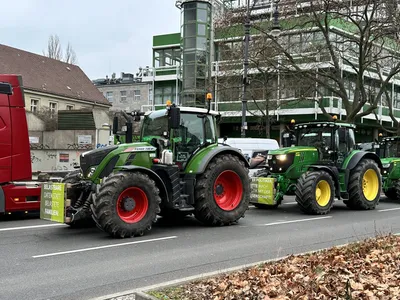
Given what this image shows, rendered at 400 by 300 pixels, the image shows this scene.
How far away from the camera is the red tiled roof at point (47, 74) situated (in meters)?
43.1

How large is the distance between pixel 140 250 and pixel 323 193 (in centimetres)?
700

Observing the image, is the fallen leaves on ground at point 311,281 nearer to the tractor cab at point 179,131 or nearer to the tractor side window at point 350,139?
the tractor cab at point 179,131

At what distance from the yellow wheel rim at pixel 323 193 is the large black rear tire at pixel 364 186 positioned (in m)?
1.17

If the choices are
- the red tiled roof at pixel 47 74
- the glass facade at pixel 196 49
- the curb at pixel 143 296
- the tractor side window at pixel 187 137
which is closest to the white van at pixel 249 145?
the tractor side window at pixel 187 137

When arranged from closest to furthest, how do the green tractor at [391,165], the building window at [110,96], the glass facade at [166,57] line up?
the green tractor at [391,165] → the glass facade at [166,57] → the building window at [110,96]

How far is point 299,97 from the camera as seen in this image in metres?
27.3

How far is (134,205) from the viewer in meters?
9.19

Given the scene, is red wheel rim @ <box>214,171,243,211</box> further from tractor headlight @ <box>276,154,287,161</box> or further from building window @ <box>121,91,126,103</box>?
building window @ <box>121,91,126,103</box>

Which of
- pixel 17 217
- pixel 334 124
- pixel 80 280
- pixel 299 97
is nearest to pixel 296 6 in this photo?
pixel 299 97

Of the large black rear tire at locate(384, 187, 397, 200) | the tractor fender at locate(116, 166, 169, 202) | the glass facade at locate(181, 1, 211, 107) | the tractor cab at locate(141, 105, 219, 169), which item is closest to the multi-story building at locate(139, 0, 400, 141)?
the glass facade at locate(181, 1, 211, 107)

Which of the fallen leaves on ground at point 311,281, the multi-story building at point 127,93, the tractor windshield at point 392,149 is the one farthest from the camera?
the multi-story building at point 127,93

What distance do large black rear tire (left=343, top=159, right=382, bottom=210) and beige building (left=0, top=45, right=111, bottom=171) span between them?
10987 mm

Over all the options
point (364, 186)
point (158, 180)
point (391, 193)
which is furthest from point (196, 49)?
point (158, 180)

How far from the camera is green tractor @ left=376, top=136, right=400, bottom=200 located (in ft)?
55.6
